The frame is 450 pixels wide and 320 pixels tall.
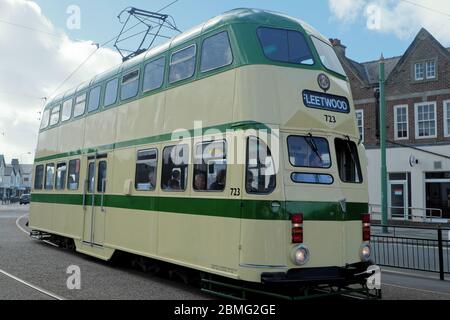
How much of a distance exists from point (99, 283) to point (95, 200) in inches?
118

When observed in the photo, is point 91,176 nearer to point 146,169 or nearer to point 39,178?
point 146,169

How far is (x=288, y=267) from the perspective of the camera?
23.1ft

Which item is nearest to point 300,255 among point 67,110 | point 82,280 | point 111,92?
point 82,280

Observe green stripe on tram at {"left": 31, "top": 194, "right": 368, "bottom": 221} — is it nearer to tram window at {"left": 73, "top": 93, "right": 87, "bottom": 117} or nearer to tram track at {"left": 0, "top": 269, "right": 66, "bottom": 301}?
tram track at {"left": 0, "top": 269, "right": 66, "bottom": 301}

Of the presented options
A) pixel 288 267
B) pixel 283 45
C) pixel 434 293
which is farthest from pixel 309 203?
pixel 434 293

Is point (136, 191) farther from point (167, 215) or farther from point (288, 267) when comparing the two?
point (288, 267)

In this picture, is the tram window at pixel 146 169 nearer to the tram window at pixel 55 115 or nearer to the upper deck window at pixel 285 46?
the upper deck window at pixel 285 46

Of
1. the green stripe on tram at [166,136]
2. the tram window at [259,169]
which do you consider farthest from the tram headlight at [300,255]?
the green stripe on tram at [166,136]

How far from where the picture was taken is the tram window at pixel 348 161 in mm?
8047

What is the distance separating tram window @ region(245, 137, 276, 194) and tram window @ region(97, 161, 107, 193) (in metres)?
5.20

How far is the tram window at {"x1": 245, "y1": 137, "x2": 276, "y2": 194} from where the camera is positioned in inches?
283

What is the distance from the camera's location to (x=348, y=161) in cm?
818

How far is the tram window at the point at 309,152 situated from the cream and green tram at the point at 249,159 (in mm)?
16
